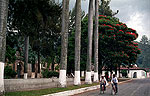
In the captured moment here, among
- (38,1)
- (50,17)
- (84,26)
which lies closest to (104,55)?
(84,26)

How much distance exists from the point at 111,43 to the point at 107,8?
75.0 feet

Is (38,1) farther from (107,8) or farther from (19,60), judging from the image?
(107,8)

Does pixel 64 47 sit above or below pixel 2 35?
below

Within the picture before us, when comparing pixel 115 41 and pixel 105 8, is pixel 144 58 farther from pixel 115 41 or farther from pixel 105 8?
pixel 115 41

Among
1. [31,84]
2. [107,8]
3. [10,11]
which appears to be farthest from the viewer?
[107,8]

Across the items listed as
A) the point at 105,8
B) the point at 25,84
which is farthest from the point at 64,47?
the point at 105,8

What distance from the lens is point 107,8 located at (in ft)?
189

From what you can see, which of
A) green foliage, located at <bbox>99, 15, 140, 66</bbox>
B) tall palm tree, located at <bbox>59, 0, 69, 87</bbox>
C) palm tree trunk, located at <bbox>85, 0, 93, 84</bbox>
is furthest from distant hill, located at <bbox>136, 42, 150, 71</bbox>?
tall palm tree, located at <bbox>59, 0, 69, 87</bbox>

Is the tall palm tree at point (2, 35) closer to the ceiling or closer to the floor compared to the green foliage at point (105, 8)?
closer to the floor

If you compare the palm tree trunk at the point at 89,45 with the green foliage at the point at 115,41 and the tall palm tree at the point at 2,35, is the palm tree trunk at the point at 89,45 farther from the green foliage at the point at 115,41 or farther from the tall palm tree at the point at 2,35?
the tall palm tree at the point at 2,35

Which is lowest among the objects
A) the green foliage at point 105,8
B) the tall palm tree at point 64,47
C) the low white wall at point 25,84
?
the low white wall at point 25,84

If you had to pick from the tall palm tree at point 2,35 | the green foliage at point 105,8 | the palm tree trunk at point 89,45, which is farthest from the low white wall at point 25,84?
the green foliage at point 105,8

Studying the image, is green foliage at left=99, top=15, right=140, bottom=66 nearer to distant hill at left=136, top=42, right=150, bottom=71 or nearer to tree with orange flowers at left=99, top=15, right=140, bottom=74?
tree with orange flowers at left=99, top=15, right=140, bottom=74

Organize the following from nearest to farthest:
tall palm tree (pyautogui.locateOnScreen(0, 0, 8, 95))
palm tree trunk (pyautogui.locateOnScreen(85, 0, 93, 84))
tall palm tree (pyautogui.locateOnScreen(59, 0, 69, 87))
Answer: tall palm tree (pyautogui.locateOnScreen(0, 0, 8, 95)), tall palm tree (pyautogui.locateOnScreen(59, 0, 69, 87)), palm tree trunk (pyautogui.locateOnScreen(85, 0, 93, 84))
